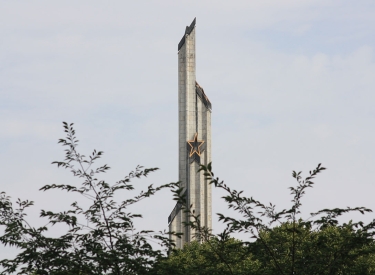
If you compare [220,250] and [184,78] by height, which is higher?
[184,78]

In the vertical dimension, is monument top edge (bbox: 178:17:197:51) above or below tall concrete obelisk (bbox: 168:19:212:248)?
above

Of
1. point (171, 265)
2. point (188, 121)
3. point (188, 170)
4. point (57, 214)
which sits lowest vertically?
point (171, 265)

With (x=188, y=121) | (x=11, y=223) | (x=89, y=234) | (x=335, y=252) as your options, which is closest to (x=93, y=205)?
(x=89, y=234)

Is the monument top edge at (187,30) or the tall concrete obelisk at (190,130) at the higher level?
the monument top edge at (187,30)

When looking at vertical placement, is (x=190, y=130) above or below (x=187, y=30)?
below

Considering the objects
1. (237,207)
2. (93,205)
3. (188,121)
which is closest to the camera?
(237,207)

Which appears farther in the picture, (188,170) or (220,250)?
(188,170)

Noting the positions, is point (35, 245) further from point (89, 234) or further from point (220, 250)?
point (220, 250)

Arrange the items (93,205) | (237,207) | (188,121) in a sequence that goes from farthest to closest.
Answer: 1. (188,121)
2. (93,205)
3. (237,207)

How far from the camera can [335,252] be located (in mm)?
13805

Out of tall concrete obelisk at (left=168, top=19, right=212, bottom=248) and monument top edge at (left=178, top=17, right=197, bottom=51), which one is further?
monument top edge at (left=178, top=17, right=197, bottom=51)

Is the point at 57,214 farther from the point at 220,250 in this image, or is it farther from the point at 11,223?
the point at 220,250

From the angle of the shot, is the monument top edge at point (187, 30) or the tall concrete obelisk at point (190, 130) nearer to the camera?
the tall concrete obelisk at point (190, 130)

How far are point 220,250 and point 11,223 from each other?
4.08m
